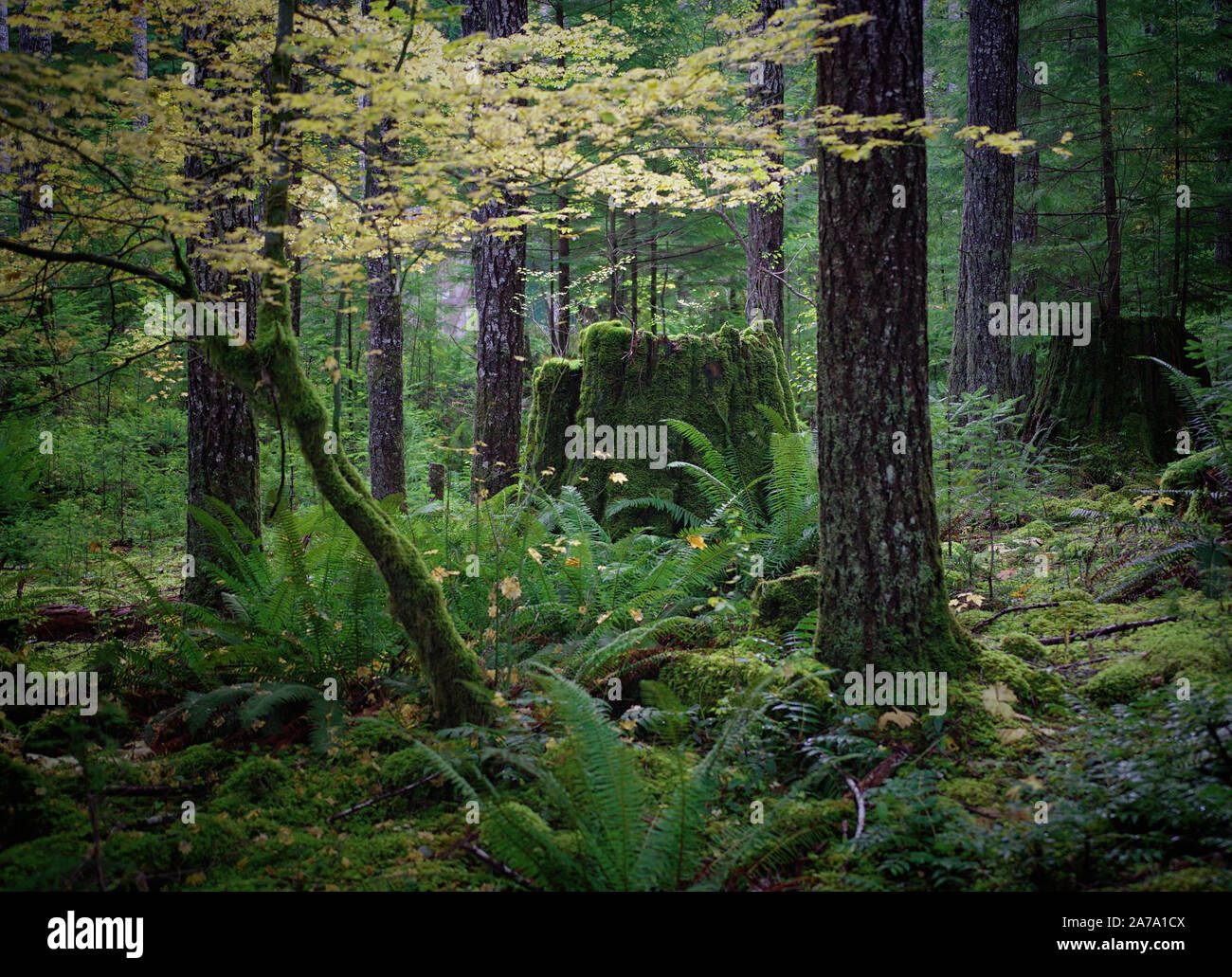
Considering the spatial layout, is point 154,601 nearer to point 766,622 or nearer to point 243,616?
point 243,616

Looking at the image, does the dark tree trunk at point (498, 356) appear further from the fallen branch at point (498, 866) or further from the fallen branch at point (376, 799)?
the fallen branch at point (498, 866)

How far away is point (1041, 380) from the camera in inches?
343

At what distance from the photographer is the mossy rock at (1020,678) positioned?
375 centimetres

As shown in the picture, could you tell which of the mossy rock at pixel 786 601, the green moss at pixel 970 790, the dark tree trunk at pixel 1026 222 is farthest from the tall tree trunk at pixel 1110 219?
the green moss at pixel 970 790

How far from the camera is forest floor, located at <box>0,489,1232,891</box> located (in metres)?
2.68

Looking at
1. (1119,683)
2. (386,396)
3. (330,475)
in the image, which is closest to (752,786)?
(1119,683)

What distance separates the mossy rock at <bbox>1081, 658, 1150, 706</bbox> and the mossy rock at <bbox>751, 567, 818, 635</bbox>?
148 cm

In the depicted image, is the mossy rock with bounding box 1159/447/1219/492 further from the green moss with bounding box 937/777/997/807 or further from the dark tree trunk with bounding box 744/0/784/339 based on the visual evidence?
the dark tree trunk with bounding box 744/0/784/339

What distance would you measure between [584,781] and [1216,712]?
2.43 m

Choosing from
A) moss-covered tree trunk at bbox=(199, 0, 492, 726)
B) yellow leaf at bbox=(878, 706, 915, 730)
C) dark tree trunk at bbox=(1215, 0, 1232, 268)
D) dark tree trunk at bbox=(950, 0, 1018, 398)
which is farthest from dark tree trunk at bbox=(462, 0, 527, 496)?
dark tree trunk at bbox=(1215, 0, 1232, 268)

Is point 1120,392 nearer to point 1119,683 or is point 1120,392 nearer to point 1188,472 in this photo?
point 1188,472

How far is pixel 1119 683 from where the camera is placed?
3.64m

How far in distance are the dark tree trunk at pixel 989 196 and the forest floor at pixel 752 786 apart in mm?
5147

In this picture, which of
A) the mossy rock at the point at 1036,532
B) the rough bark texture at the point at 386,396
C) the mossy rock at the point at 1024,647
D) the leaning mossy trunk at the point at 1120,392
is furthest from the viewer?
the rough bark texture at the point at 386,396
